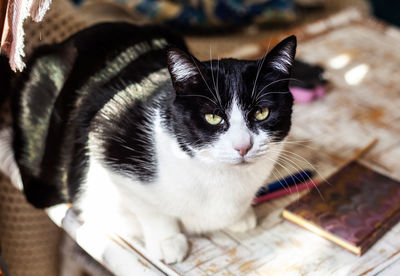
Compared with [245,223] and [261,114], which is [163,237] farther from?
[261,114]

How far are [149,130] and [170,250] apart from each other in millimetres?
206

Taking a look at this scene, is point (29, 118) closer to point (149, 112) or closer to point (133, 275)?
point (149, 112)

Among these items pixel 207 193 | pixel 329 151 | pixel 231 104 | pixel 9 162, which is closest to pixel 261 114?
pixel 231 104

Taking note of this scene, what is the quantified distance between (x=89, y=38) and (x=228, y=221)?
47 centimetres

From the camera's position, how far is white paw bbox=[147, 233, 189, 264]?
0.85 metres

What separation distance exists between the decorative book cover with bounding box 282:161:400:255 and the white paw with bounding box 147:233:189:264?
214mm

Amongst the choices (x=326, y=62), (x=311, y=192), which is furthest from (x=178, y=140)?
(x=326, y=62)

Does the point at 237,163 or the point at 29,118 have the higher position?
the point at 237,163

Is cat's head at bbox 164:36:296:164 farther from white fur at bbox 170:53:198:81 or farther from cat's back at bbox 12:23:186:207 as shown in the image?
cat's back at bbox 12:23:186:207

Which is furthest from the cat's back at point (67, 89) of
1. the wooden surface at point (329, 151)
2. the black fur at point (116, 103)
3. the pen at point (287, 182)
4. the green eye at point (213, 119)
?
A: the pen at point (287, 182)

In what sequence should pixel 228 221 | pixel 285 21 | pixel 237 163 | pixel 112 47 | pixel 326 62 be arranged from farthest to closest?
pixel 285 21 → pixel 326 62 → pixel 112 47 → pixel 228 221 → pixel 237 163

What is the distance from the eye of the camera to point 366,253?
0.87 metres

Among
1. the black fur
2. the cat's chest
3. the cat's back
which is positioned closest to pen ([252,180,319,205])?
the cat's chest

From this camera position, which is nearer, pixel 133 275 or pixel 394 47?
pixel 133 275
